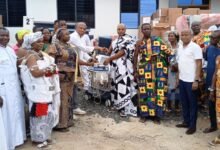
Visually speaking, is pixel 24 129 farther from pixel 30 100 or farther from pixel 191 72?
pixel 191 72

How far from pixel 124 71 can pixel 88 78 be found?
1345 mm

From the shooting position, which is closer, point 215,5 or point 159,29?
point 159,29

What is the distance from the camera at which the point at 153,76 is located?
19.6 ft

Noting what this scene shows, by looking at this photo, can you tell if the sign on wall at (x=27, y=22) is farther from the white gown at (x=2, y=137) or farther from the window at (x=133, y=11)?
the white gown at (x=2, y=137)

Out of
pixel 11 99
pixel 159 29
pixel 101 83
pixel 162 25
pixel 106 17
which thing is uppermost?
pixel 106 17

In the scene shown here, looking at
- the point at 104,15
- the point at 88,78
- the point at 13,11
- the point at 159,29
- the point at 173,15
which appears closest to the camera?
the point at 88,78

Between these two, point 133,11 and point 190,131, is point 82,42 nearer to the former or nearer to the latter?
point 190,131

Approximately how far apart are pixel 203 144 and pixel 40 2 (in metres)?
9.69

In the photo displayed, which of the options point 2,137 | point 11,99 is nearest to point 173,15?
point 11,99

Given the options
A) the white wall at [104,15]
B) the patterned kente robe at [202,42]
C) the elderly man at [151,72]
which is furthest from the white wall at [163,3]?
the elderly man at [151,72]

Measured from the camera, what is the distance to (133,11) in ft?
45.3

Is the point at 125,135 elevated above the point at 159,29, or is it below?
below

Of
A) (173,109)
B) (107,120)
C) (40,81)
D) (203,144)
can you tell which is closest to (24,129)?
(40,81)

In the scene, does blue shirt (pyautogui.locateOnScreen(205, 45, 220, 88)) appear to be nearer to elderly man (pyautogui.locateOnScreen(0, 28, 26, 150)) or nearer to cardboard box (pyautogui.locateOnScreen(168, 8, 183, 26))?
elderly man (pyautogui.locateOnScreen(0, 28, 26, 150))
